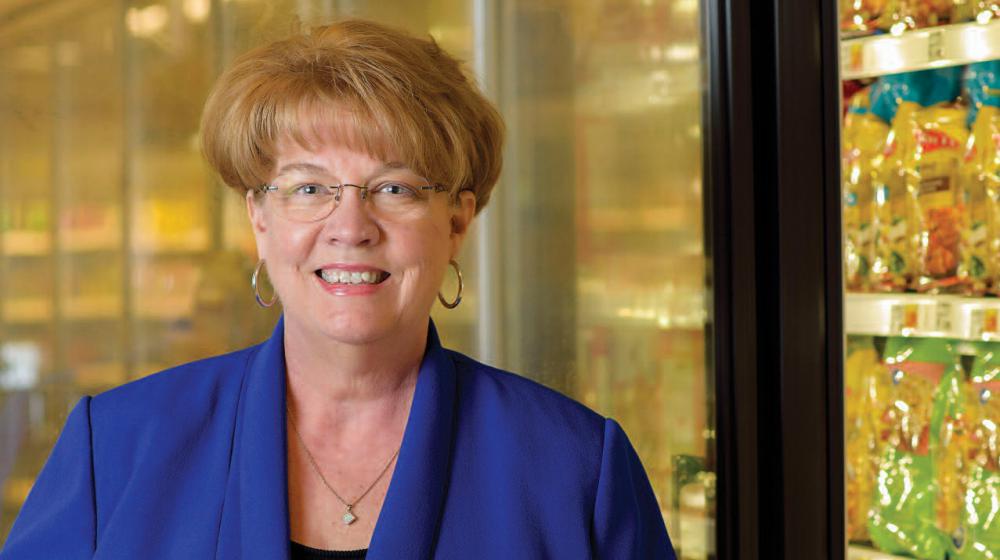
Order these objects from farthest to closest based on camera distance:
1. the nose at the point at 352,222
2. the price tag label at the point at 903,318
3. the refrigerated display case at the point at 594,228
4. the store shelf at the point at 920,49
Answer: the price tag label at the point at 903,318 < the store shelf at the point at 920,49 < the refrigerated display case at the point at 594,228 < the nose at the point at 352,222

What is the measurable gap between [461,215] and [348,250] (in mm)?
190

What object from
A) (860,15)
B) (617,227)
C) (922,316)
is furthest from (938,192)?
(617,227)

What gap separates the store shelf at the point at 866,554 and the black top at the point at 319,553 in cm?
109

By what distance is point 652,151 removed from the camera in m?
1.95

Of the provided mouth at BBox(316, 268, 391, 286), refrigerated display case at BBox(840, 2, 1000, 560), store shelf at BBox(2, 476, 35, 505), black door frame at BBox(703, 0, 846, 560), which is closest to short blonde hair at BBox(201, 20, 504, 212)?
mouth at BBox(316, 268, 391, 286)

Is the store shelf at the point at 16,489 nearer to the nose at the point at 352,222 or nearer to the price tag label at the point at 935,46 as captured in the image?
the nose at the point at 352,222

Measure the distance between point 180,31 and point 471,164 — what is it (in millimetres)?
498

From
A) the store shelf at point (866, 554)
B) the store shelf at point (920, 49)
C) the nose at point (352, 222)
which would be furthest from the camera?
the store shelf at point (866, 554)

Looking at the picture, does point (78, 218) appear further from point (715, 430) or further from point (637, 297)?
point (715, 430)

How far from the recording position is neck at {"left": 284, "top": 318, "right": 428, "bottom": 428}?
130 centimetres

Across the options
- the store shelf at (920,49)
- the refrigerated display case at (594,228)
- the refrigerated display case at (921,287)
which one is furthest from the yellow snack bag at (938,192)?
the refrigerated display case at (594,228)

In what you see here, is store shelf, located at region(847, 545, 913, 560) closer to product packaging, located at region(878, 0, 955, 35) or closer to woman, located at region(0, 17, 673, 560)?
woman, located at region(0, 17, 673, 560)

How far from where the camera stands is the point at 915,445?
1.98 meters

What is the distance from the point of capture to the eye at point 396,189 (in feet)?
4.05
